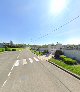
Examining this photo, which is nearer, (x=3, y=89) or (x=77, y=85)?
(x=3, y=89)

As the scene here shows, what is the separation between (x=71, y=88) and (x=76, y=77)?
126 inches

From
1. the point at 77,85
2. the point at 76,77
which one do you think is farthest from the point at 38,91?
the point at 76,77

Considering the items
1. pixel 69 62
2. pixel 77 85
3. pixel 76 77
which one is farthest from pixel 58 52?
pixel 77 85

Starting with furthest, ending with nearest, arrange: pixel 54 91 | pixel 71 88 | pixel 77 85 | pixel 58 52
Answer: pixel 58 52, pixel 77 85, pixel 71 88, pixel 54 91

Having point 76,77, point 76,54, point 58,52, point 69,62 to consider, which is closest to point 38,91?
point 76,77

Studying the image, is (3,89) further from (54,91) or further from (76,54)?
(76,54)

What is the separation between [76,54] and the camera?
2620 centimetres

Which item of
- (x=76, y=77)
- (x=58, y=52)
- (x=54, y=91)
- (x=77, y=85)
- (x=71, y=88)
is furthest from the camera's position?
(x=58, y=52)

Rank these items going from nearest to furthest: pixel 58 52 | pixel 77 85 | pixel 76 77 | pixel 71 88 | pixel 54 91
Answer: pixel 54 91
pixel 71 88
pixel 77 85
pixel 76 77
pixel 58 52

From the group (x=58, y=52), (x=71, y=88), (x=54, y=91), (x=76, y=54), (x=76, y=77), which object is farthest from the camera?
(x=58, y=52)

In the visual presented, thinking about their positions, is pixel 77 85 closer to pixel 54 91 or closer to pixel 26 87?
pixel 54 91

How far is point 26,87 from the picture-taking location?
9.81 metres

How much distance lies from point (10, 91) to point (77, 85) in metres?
3.61

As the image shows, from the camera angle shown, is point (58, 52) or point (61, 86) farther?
point (58, 52)
